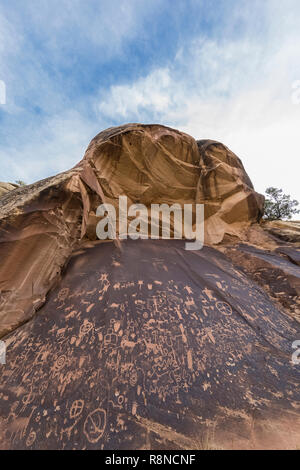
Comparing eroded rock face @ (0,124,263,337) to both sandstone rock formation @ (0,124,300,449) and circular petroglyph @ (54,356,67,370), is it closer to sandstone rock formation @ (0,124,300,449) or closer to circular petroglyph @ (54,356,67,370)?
sandstone rock formation @ (0,124,300,449)

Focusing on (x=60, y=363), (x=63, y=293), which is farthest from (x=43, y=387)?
(x=63, y=293)

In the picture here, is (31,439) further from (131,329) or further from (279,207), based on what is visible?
(279,207)

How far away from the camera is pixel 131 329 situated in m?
2.86

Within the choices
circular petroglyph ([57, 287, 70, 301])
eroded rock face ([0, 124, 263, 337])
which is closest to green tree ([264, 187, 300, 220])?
eroded rock face ([0, 124, 263, 337])

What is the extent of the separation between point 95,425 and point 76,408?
290 mm

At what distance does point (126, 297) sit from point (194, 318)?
126cm

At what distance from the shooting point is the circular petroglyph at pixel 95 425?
1.84 metres

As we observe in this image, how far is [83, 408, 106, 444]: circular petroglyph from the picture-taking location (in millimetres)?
1841

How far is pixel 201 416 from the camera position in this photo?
2049 mm

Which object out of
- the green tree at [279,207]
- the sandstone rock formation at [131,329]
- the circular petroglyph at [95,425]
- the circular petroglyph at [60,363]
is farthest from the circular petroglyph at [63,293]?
the green tree at [279,207]
